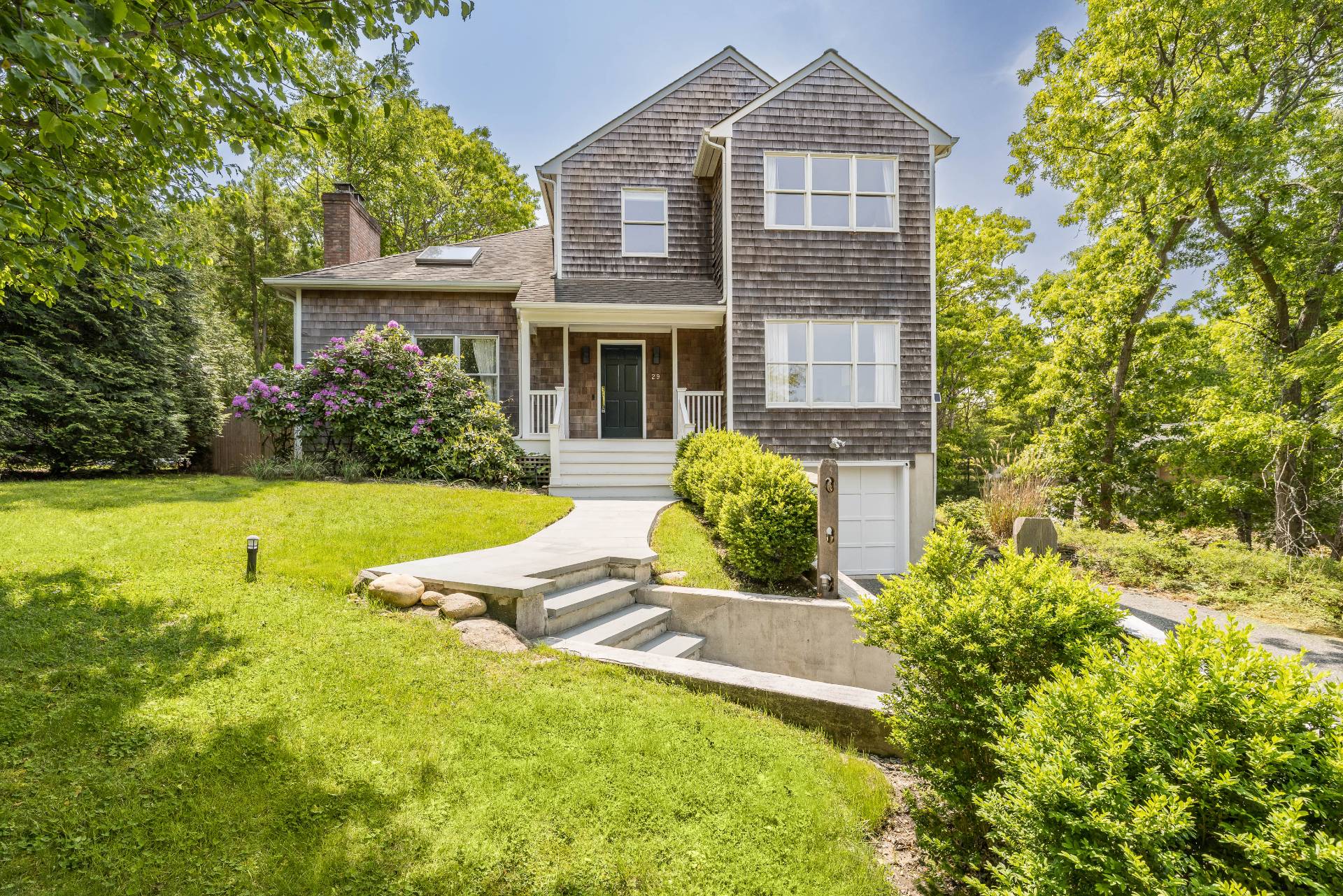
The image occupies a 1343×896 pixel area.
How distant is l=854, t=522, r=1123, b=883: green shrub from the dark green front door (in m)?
10.9

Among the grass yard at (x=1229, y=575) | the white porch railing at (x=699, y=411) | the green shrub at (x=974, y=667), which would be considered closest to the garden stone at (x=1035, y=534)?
the green shrub at (x=974, y=667)

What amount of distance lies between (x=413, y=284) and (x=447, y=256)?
2.09 meters

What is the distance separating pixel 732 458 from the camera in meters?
7.47

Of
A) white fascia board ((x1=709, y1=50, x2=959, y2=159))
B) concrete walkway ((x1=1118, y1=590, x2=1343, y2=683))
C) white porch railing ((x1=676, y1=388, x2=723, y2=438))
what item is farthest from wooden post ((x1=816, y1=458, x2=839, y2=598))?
white fascia board ((x1=709, y1=50, x2=959, y2=159))

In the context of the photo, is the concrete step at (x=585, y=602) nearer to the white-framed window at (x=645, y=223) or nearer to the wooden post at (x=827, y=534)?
the wooden post at (x=827, y=534)

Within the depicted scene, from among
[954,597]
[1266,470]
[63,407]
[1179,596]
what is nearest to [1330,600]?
[1179,596]

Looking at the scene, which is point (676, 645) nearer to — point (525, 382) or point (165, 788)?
point (165, 788)

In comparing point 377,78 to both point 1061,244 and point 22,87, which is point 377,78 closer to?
point 22,87

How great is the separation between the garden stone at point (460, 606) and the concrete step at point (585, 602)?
0.52 metres

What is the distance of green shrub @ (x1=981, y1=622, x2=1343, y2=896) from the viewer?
4.31 ft

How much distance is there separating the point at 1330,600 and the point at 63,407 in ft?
61.0

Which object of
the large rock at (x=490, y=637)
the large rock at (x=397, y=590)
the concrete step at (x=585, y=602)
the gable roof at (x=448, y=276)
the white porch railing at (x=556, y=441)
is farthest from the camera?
the gable roof at (x=448, y=276)

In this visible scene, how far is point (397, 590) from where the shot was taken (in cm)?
440

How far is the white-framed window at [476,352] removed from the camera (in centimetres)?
1261
